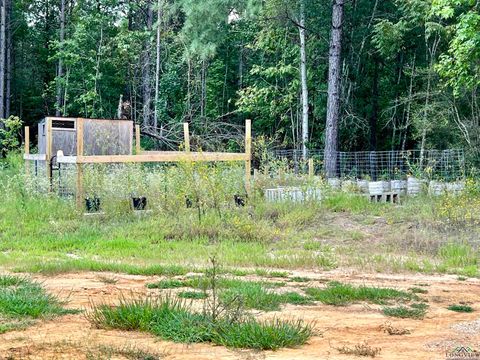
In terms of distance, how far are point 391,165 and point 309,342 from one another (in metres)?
13.6

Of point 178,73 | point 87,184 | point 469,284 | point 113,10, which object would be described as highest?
point 113,10

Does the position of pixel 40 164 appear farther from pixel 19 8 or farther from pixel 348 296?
pixel 19 8

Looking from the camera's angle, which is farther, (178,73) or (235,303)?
(178,73)

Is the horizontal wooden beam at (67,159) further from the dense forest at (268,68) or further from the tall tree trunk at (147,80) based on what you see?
the tall tree trunk at (147,80)

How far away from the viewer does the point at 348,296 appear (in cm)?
574

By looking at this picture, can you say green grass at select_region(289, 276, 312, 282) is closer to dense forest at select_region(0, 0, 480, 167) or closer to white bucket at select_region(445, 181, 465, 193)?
white bucket at select_region(445, 181, 465, 193)

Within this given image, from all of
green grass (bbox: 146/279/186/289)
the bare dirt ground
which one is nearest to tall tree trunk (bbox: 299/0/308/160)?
green grass (bbox: 146/279/186/289)

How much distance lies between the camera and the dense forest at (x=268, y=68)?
1841 cm

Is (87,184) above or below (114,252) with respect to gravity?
above

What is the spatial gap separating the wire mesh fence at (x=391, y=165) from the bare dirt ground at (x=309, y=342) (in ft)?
31.5

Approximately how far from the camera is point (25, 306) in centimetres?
481

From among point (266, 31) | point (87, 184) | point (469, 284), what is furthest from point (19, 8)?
point (469, 284)

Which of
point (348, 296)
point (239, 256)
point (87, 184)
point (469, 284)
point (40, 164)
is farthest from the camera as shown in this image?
point (40, 164)

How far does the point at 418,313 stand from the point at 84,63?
24.7 m
